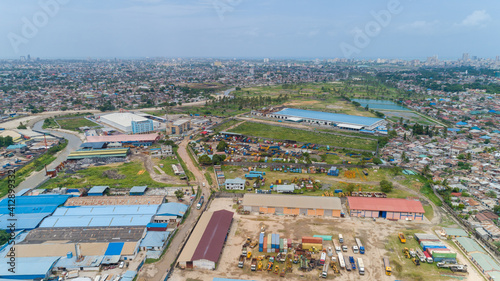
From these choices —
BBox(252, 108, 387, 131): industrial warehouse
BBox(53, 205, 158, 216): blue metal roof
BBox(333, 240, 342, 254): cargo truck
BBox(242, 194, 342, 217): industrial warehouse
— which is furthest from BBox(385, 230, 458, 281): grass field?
BBox(252, 108, 387, 131): industrial warehouse

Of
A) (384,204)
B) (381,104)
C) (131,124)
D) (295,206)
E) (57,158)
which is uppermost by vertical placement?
(381,104)

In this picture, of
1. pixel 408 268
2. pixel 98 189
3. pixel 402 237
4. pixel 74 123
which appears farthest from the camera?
pixel 74 123

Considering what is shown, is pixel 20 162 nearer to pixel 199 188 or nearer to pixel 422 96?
pixel 199 188

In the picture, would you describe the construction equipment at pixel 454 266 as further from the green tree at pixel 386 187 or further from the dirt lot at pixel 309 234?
the green tree at pixel 386 187

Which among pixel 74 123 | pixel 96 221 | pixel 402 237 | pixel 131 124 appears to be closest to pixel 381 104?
pixel 131 124

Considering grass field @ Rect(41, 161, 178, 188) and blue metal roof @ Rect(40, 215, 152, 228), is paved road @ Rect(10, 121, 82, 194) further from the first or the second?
blue metal roof @ Rect(40, 215, 152, 228)

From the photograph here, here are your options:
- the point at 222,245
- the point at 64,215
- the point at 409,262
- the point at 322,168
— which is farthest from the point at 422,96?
the point at 64,215

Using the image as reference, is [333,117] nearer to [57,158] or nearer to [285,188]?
[285,188]
